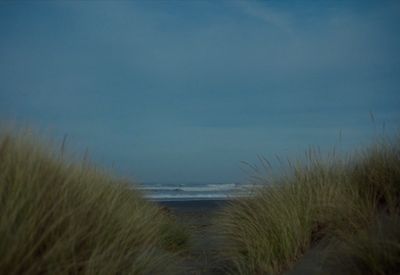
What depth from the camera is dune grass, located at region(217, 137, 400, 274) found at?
4939 mm

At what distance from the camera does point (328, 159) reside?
696cm

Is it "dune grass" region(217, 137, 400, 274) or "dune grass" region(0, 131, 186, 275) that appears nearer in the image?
"dune grass" region(0, 131, 186, 275)

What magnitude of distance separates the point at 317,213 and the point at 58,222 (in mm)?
3338

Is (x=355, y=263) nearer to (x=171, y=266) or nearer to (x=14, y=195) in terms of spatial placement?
(x=171, y=266)

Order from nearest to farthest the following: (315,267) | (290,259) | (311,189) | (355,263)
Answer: (355,263) → (315,267) → (290,259) → (311,189)

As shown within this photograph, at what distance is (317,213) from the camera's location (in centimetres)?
594

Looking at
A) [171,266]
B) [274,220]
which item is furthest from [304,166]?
[171,266]

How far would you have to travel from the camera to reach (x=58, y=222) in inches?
141

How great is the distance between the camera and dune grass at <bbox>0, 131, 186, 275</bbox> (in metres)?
3.32

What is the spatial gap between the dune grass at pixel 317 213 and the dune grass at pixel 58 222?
4.13ft

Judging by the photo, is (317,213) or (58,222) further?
(317,213)

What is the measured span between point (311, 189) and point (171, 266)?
204 centimetres

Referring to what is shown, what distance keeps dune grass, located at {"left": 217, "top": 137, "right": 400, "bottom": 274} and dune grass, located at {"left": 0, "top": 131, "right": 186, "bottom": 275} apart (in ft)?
4.13

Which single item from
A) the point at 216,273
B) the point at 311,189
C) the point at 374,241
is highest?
the point at 311,189
